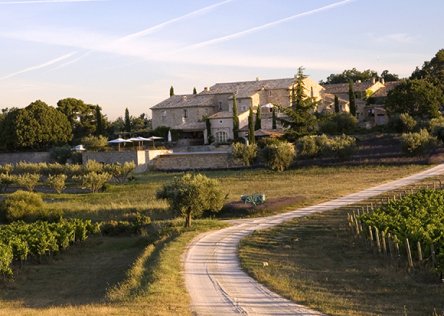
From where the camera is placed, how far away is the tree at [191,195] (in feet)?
112

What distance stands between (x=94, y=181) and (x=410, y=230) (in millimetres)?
35529

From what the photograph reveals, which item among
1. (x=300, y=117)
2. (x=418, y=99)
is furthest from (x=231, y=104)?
(x=418, y=99)

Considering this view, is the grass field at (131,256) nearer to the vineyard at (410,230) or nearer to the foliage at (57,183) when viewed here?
the foliage at (57,183)

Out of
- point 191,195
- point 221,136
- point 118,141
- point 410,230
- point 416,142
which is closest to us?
point 410,230

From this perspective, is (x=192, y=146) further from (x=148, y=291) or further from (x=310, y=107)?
(x=148, y=291)

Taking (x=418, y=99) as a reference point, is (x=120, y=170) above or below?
below

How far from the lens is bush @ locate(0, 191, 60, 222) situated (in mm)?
43000

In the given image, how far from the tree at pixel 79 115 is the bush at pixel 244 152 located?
34.9 m

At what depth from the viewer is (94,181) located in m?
54.4

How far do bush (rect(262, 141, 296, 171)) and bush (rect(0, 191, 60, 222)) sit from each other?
20809mm

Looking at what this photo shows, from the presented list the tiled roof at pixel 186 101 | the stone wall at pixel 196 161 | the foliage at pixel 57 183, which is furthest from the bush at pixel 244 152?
the tiled roof at pixel 186 101

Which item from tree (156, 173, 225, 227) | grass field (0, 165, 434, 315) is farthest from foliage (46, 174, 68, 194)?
tree (156, 173, 225, 227)

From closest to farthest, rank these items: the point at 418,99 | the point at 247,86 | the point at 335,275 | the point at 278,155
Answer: the point at 335,275, the point at 278,155, the point at 418,99, the point at 247,86

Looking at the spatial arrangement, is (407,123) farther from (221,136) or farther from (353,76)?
(353,76)
